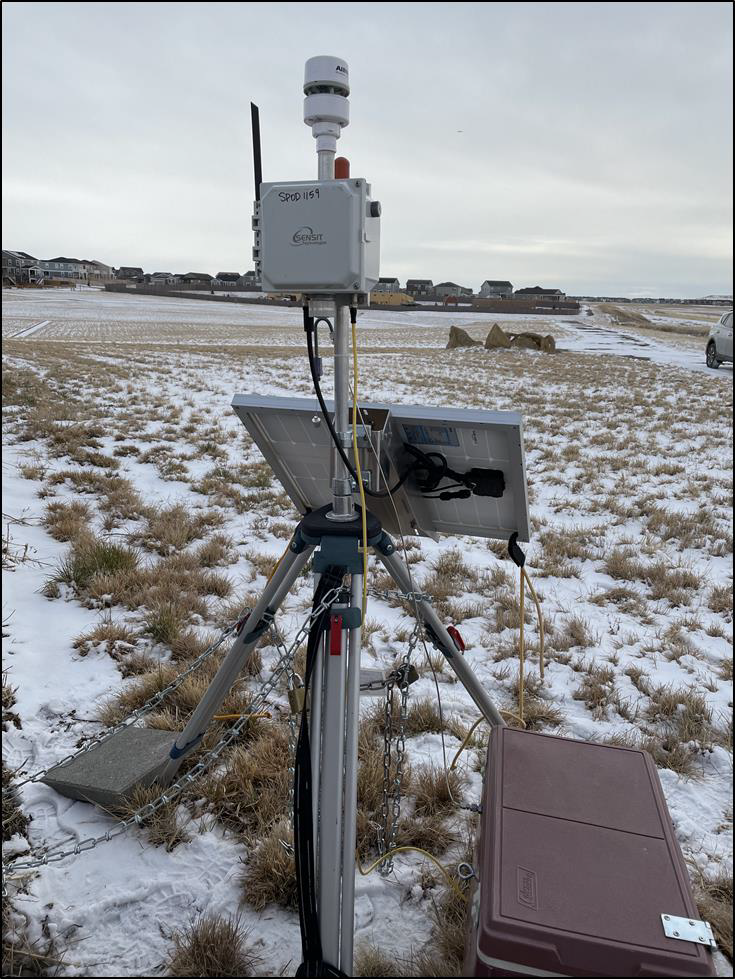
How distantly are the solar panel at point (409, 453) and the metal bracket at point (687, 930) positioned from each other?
1.20m

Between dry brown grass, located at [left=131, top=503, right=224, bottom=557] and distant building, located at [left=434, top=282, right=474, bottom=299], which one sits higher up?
distant building, located at [left=434, top=282, right=474, bottom=299]

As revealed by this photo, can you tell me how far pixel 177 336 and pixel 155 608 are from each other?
27454 mm

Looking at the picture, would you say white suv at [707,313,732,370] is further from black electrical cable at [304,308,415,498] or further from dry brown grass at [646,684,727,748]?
black electrical cable at [304,308,415,498]

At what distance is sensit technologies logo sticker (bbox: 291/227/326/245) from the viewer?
1650 mm

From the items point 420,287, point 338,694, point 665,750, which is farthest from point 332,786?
point 420,287

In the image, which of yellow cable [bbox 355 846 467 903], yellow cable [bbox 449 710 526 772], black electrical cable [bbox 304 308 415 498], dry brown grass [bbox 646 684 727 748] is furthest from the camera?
dry brown grass [bbox 646 684 727 748]

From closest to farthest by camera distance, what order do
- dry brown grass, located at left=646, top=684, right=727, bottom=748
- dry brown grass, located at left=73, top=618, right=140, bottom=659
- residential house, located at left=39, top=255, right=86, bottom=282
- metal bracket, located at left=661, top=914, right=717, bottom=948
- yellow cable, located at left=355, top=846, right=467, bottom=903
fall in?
metal bracket, located at left=661, top=914, right=717, bottom=948
yellow cable, located at left=355, top=846, right=467, bottom=903
dry brown grass, located at left=646, top=684, right=727, bottom=748
dry brown grass, located at left=73, top=618, right=140, bottom=659
residential house, located at left=39, top=255, right=86, bottom=282

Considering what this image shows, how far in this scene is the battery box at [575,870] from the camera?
1.41 meters

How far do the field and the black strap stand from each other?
0.36 m

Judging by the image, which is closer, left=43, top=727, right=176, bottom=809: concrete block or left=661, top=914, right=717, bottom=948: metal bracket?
left=661, top=914, right=717, bottom=948: metal bracket

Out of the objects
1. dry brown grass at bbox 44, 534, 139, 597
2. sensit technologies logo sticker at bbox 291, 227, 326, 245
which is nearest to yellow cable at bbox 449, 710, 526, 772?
sensit technologies logo sticker at bbox 291, 227, 326, 245

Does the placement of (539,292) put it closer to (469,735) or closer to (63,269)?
(63,269)

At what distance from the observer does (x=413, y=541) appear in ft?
18.0

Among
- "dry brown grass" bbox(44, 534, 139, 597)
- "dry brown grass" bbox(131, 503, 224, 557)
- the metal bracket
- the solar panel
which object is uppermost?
the solar panel
